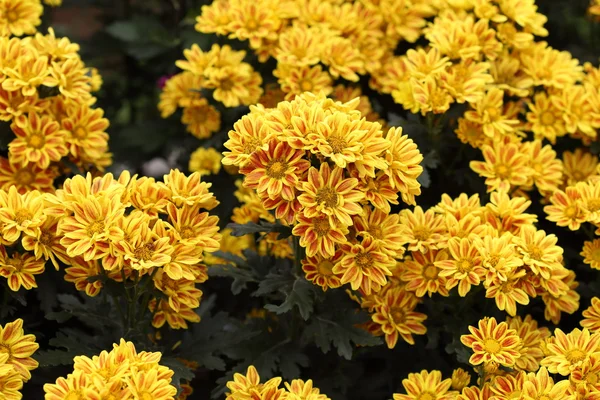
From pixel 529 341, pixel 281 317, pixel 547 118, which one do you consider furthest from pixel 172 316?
pixel 547 118

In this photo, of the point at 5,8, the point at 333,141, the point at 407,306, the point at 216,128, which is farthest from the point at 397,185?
the point at 5,8

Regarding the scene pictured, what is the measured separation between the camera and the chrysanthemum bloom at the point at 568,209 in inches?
113

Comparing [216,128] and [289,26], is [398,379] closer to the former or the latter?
[216,128]

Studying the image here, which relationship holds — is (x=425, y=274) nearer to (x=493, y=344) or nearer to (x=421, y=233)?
(x=421, y=233)

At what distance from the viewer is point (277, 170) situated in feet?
7.72

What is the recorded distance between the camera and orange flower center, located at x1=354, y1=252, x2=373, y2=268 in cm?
252

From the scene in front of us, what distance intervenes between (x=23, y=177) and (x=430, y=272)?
4.90 feet

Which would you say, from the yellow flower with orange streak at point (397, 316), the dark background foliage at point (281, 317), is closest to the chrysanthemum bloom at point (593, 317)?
the dark background foliage at point (281, 317)

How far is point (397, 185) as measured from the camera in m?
2.46

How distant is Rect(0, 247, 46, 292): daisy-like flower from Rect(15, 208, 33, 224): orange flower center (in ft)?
0.34

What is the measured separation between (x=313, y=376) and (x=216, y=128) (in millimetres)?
1173

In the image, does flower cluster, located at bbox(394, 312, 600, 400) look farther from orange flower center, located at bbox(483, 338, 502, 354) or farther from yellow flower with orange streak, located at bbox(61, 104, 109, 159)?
yellow flower with orange streak, located at bbox(61, 104, 109, 159)

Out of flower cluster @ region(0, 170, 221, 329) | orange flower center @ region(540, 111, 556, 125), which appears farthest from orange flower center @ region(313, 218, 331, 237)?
orange flower center @ region(540, 111, 556, 125)

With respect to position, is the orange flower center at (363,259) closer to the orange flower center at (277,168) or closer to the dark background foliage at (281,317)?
the dark background foliage at (281,317)
